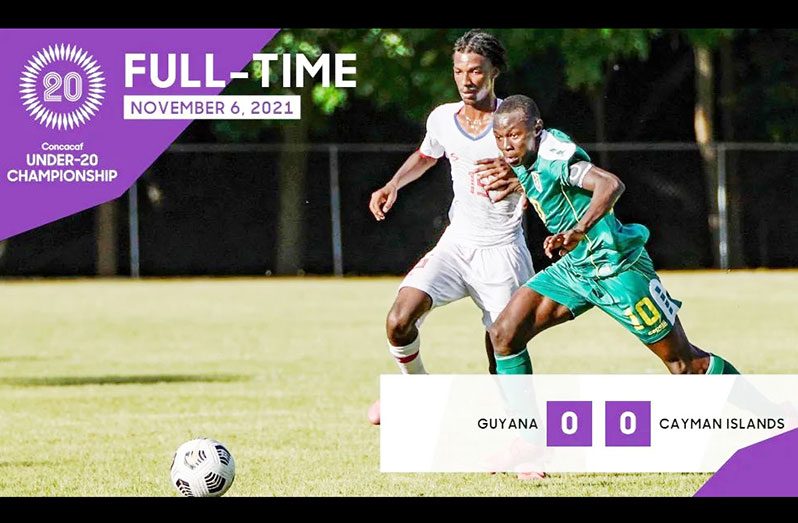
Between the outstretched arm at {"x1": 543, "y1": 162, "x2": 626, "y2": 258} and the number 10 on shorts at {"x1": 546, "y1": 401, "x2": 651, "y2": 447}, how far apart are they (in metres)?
0.78

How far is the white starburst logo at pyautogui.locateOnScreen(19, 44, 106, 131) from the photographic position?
9578 mm

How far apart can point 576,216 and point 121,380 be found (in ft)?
21.7

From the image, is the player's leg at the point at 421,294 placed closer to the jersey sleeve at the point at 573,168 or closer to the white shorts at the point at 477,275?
the white shorts at the point at 477,275

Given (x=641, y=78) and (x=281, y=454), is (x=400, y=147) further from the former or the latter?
(x=281, y=454)

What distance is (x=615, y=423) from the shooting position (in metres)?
8.62

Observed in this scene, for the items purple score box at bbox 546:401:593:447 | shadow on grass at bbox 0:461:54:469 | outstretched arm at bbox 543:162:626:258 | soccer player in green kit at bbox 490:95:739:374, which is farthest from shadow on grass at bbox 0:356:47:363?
outstretched arm at bbox 543:162:626:258

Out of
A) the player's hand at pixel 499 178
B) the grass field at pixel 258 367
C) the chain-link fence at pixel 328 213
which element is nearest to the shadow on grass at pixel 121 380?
the grass field at pixel 258 367

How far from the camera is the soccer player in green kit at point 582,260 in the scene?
877 centimetres

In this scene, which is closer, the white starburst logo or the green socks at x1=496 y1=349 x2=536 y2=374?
the green socks at x1=496 y1=349 x2=536 y2=374

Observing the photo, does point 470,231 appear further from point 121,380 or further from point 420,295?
point 121,380

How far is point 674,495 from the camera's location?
27.8 ft

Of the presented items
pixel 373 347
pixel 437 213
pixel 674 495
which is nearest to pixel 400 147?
pixel 437 213

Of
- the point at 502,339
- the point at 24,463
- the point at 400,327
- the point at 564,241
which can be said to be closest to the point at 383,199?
the point at 400,327

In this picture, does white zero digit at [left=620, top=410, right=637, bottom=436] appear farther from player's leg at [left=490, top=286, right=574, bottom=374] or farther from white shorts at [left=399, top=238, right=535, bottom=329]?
white shorts at [left=399, top=238, right=535, bottom=329]
